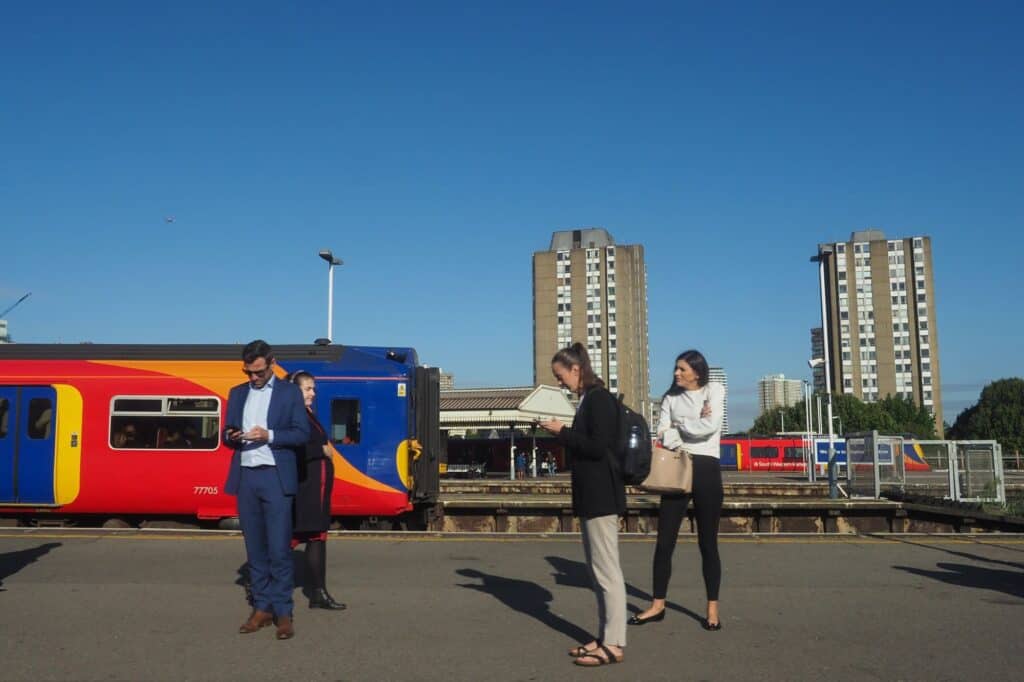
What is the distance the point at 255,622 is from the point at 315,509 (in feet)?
3.74

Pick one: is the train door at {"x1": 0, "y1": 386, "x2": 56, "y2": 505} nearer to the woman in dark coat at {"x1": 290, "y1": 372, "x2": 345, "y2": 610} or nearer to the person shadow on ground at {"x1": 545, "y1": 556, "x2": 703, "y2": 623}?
the person shadow on ground at {"x1": 545, "y1": 556, "x2": 703, "y2": 623}

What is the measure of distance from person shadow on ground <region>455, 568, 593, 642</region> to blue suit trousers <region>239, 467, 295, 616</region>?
1.77 m

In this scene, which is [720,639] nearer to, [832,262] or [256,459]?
[256,459]

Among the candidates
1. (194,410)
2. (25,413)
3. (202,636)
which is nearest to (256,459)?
(202,636)

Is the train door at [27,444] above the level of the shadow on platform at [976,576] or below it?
above

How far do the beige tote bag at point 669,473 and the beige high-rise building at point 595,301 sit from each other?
142 metres

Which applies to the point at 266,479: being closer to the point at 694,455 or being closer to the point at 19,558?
the point at 694,455

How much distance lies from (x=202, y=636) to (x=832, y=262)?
518 feet

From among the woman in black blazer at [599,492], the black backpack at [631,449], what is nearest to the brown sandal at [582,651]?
the woman in black blazer at [599,492]

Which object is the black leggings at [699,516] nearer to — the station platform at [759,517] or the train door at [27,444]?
the station platform at [759,517]

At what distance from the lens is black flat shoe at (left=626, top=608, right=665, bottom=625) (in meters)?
6.27

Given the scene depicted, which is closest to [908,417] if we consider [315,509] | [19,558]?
[19,558]

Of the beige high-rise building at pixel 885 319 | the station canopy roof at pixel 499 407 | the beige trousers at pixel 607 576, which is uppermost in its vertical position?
the beige high-rise building at pixel 885 319

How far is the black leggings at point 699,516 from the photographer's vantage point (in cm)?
635
